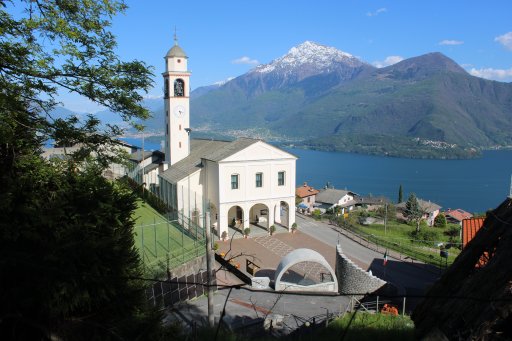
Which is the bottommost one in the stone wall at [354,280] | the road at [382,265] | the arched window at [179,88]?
the road at [382,265]

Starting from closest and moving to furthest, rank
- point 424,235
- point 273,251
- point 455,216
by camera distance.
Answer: point 273,251
point 424,235
point 455,216

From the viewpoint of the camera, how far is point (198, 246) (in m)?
18.7

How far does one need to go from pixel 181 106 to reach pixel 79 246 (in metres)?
25.4

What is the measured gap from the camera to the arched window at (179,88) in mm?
30359

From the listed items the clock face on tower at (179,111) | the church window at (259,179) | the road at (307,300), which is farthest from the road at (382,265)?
the clock face on tower at (179,111)

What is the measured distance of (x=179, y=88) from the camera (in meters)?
30.4

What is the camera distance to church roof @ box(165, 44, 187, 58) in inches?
1187

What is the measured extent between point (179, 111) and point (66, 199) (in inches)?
948

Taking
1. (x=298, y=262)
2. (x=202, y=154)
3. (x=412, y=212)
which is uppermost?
(x=202, y=154)

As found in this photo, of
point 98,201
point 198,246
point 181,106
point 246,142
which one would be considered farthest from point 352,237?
point 98,201

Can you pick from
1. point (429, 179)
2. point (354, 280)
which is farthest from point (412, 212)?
point (429, 179)

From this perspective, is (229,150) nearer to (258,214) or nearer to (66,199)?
(258,214)

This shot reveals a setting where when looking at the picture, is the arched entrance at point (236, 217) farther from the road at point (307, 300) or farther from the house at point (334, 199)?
the house at point (334, 199)

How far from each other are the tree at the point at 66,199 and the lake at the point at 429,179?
272 ft
